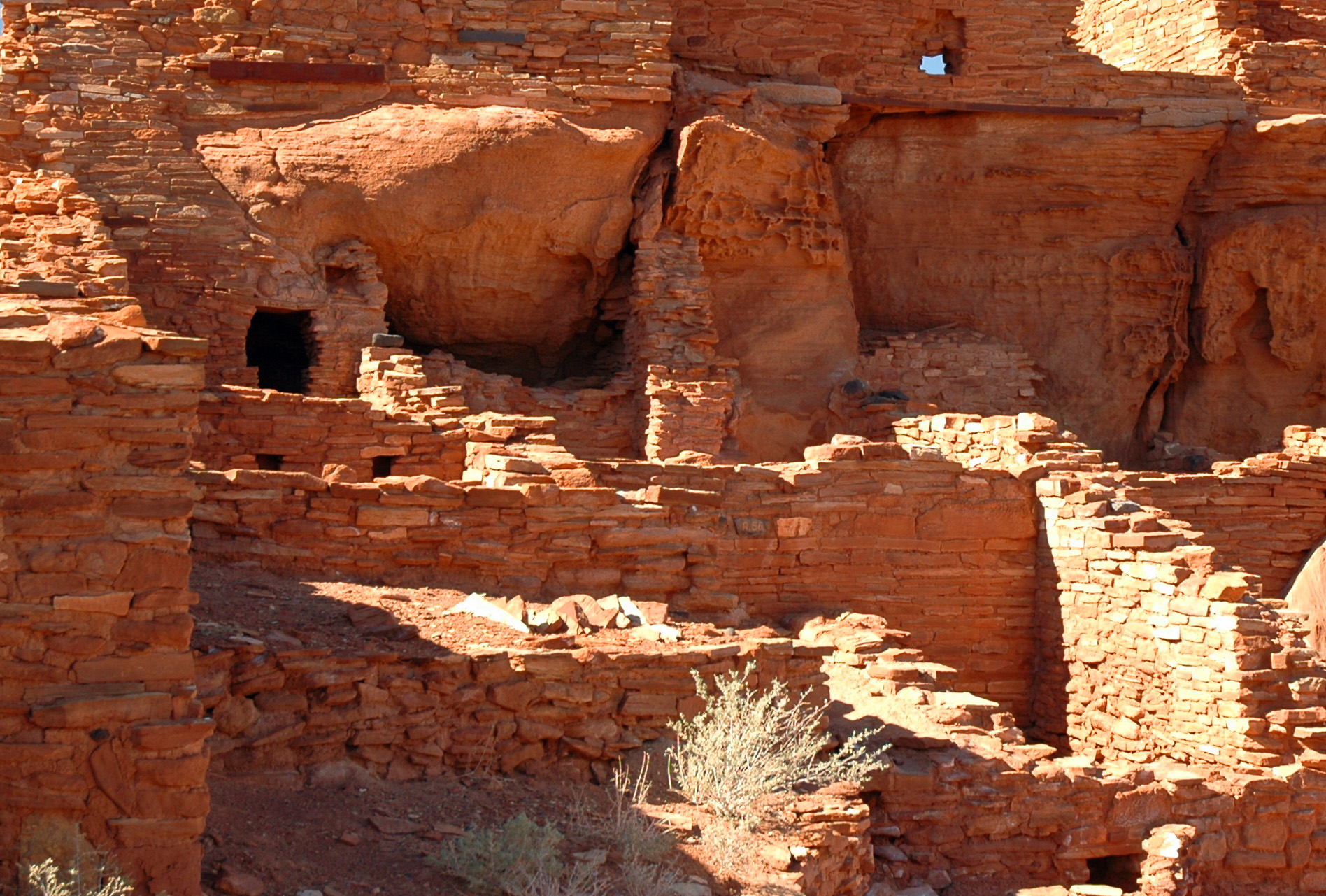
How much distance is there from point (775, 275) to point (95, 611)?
11.6 meters

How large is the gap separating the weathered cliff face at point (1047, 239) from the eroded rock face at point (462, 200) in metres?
3.64

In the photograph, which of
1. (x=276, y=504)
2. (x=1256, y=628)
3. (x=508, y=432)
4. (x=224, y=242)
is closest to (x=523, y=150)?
(x=224, y=242)

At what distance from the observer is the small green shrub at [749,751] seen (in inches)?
289

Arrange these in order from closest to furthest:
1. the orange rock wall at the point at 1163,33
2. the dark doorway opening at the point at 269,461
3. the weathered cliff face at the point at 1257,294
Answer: the dark doorway opening at the point at 269,461, the weathered cliff face at the point at 1257,294, the orange rock wall at the point at 1163,33

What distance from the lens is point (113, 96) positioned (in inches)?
→ 557

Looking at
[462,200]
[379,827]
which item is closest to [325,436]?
[462,200]

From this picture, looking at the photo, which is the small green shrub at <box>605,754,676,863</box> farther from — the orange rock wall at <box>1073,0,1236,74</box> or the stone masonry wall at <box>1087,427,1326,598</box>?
the orange rock wall at <box>1073,0,1236,74</box>

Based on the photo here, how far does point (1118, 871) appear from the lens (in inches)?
371

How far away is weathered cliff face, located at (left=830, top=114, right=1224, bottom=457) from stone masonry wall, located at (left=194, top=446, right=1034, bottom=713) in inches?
240

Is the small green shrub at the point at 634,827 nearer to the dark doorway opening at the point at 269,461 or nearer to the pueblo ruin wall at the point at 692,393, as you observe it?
the pueblo ruin wall at the point at 692,393

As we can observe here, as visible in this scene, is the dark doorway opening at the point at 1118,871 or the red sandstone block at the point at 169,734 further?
the dark doorway opening at the point at 1118,871

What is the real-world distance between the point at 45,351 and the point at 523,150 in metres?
9.78

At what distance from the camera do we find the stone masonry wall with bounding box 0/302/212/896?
5477 mm

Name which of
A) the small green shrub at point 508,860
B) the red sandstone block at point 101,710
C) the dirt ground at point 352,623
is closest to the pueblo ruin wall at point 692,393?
the red sandstone block at point 101,710
